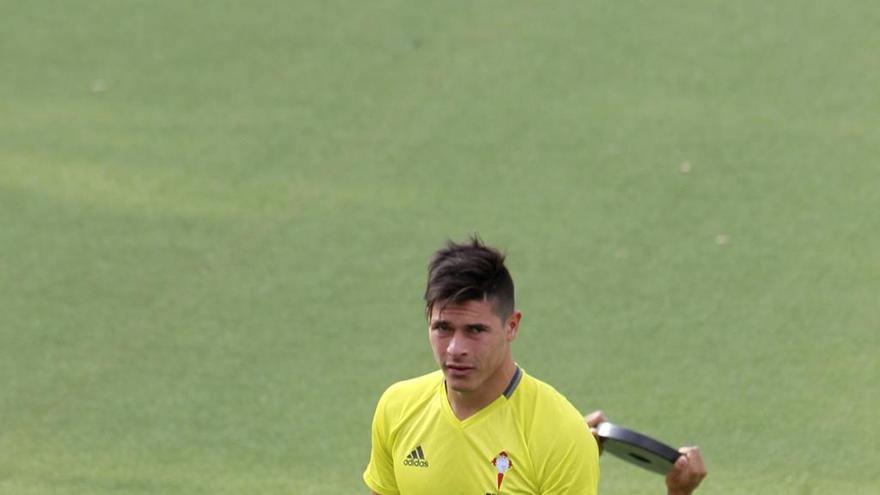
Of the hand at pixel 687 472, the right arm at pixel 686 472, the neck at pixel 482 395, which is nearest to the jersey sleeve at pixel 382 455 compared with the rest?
the neck at pixel 482 395

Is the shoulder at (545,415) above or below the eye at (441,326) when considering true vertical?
below

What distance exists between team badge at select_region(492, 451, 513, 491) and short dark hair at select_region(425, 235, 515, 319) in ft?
1.39

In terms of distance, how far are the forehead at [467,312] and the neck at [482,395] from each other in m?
0.23

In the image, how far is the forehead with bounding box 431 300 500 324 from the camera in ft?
14.6

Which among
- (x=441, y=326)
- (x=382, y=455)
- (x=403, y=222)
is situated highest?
(x=403, y=222)

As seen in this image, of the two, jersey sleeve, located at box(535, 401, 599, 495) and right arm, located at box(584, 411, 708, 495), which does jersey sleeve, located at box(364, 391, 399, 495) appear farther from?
right arm, located at box(584, 411, 708, 495)

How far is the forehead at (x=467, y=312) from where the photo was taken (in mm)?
4465

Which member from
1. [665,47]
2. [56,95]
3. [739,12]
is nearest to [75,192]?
[56,95]

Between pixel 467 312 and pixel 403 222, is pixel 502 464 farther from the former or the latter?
pixel 403 222

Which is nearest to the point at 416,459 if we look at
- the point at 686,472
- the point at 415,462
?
the point at 415,462

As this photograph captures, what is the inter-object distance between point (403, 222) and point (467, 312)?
4.67 meters

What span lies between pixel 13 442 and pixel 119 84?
3.74 metres

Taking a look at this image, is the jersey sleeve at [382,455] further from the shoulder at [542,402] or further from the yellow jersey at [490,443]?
the shoulder at [542,402]

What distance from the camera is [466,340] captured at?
4.46 m
